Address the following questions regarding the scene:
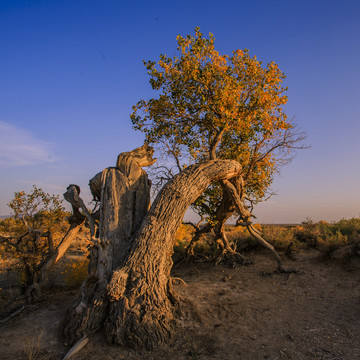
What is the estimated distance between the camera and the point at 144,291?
538 cm

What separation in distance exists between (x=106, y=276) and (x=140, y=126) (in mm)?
4806

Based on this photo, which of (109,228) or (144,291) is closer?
(144,291)

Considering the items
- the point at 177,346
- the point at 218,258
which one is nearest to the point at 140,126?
the point at 218,258

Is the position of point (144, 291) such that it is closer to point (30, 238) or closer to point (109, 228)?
point (109, 228)

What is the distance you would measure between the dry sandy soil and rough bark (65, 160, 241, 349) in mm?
265

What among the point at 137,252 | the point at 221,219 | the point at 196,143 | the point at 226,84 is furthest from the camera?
the point at 221,219

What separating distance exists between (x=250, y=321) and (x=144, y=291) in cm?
239

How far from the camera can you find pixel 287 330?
17.8ft

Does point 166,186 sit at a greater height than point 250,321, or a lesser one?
greater

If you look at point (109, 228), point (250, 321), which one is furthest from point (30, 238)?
point (250, 321)

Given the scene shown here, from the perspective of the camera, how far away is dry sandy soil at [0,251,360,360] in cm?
474

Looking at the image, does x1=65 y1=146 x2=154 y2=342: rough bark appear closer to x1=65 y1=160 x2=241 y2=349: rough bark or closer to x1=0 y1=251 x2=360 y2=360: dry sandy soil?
x1=65 y1=160 x2=241 y2=349: rough bark

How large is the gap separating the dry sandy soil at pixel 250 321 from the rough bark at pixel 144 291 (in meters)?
0.26

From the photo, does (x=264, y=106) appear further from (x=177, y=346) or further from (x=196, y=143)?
(x=177, y=346)
